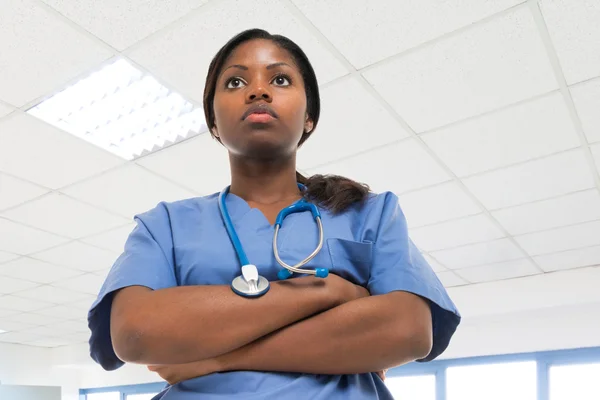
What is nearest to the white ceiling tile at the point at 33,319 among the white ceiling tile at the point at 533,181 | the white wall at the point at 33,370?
the white wall at the point at 33,370

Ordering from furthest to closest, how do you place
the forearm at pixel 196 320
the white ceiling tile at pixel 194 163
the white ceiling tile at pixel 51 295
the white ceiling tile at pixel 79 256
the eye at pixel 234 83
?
1. the white ceiling tile at pixel 51 295
2. the white ceiling tile at pixel 79 256
3. the white ceiling tile at pixel 194 163
4. the eye at pixel 234 83
5. the forearm at pixel 196 320

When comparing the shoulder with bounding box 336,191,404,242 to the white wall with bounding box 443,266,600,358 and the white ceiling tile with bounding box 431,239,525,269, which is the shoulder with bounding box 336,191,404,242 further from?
the white wall with bounding box 443,266,600,358

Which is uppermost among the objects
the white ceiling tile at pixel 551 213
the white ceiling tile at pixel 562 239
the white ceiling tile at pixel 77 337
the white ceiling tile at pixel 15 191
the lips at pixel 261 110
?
the white ceiling tile at pixel 15 191

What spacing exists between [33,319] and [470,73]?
21.0 feet

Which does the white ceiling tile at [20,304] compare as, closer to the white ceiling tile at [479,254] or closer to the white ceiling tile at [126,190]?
the white ceiling tile at [126,190]

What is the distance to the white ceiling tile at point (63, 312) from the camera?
6090 mm

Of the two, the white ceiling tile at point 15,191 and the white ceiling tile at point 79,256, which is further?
the white ceiling tile at point 79,256

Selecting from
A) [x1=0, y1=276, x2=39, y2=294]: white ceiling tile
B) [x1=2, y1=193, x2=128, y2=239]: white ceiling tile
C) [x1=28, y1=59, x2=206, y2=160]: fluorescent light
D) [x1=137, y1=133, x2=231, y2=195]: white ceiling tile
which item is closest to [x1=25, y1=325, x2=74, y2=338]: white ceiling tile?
[x1=0, y1=276, x2=39, y2=294]: white ceiling tile

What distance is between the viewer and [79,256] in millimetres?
4480

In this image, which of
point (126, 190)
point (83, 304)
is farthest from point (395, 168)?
point (83, 304)

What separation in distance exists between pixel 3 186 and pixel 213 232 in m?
2.99

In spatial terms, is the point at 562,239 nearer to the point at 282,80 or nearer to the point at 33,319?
the point at 282,80

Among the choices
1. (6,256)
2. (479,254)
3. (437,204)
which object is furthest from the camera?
(479,254)

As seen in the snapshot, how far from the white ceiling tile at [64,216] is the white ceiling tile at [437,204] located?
6.95 ft
